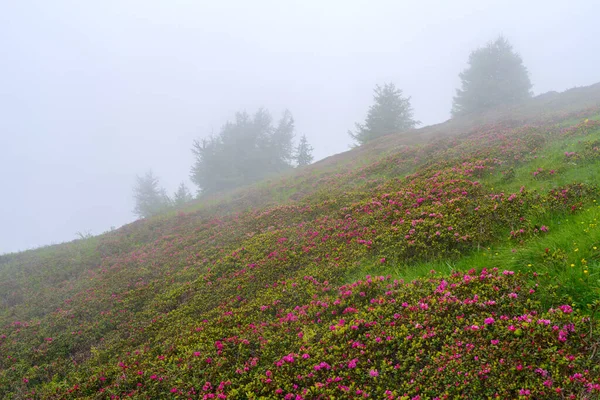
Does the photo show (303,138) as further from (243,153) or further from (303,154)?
(243,153)

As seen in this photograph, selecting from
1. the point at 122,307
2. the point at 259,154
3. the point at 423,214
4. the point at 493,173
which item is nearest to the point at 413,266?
the point at 423,214

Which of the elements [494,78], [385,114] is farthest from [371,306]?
[494,78]

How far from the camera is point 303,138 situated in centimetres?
4734

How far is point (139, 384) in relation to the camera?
18.1 ft

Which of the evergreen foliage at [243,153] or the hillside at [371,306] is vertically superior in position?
the evergreen foliage at [243,153]

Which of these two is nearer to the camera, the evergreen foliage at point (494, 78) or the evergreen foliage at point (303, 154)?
the evergreen foliage at point (494, 78)

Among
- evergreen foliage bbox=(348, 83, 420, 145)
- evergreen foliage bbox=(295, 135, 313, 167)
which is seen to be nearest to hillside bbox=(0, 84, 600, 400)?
evergreen foliage bbox=(348, 83, 420, 145)

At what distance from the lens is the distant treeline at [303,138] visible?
41375 mm

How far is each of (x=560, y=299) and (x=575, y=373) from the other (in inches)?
50.2


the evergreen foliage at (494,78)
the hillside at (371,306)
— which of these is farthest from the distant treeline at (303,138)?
the hillside at (371,306)

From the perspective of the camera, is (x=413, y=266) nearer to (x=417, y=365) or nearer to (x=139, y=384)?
(x=417, y=365)

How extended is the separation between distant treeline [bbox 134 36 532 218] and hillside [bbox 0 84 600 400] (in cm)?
2826

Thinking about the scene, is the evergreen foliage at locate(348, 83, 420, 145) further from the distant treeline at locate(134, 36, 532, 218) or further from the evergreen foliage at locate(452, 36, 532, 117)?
the evergreen foliage at locate(452, 36, 532, 117)

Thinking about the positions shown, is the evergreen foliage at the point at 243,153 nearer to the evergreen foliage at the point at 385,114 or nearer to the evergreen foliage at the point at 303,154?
the evergreen foliage at the point at 303,154
